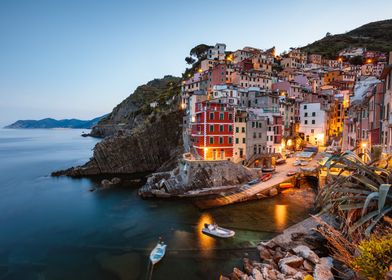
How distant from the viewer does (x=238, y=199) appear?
29.9m

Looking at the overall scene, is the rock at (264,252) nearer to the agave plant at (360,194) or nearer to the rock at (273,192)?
the agave plant at (360,194)

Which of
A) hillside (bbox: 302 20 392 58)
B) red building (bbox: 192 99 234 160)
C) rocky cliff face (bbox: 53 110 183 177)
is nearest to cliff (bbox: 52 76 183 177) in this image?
rocky cliff face (bbox: 53 110 183 177)

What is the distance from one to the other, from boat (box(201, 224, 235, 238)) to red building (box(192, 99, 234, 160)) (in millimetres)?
16282

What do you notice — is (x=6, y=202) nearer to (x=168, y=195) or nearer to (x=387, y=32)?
(x=168, y=195)

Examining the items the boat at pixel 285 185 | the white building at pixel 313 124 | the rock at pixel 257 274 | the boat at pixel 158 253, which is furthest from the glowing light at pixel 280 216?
the white building at pixel 313 124

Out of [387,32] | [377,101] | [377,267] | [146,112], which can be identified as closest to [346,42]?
[387,32]

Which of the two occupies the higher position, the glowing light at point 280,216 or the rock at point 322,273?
the rock at point 322,273

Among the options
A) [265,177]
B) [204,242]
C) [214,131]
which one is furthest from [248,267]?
[214,131]

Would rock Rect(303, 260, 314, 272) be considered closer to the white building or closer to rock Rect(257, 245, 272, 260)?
rock Rect(257, 245, 272, 260)

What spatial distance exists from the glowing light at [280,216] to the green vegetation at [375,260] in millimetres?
16948

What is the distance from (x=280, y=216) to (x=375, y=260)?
19.9 m

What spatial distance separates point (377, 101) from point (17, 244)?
3723cm

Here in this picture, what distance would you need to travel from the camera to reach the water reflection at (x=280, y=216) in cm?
2285

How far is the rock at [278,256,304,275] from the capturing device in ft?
43.2
